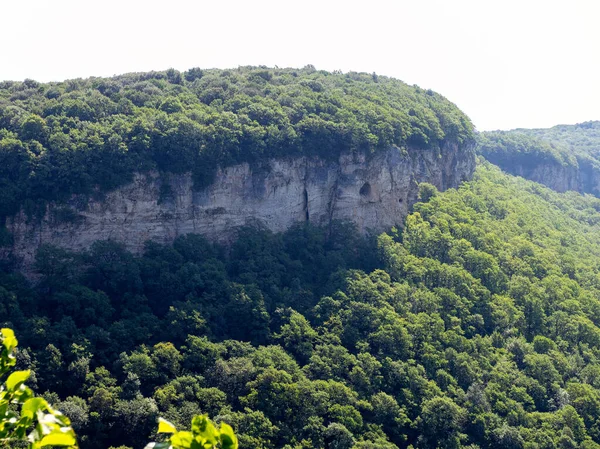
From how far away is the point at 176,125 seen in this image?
164ft

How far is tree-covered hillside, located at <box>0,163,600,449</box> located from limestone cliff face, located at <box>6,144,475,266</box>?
153cm

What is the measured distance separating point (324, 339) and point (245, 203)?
14.4m

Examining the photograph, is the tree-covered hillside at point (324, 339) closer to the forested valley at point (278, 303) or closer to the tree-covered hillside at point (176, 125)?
the forested valley at point (278, 303)

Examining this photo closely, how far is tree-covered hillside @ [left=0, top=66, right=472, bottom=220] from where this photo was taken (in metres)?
45.2

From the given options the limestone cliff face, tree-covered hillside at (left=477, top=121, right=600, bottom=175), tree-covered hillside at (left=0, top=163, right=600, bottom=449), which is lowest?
tree-covered hillside at (left=0, top=163, right=600, bottom=449)

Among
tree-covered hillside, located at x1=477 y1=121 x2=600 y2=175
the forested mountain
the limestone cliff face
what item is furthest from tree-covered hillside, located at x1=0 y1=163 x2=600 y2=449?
tree-covered hillside, located at x1=477 y1=121 x2=600 y2=175

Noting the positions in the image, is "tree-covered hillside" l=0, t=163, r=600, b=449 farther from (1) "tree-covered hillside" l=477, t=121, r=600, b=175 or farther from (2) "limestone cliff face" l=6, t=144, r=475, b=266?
(1) "tree-covered hillside" l=477, t=121, r=600, b=175

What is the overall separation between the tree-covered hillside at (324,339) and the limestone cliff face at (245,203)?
1528mm

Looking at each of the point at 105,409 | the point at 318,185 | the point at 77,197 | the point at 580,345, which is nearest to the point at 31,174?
the point at 77,197

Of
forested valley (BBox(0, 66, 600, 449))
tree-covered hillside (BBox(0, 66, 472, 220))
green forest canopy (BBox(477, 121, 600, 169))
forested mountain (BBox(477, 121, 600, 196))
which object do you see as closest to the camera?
forested valley (BBox(0, 66, 600, 449))

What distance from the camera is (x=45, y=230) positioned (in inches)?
1743

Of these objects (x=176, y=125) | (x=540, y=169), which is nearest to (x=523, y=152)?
(x=540, y=169)

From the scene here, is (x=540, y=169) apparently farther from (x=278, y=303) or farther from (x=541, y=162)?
(x=278, y=303)

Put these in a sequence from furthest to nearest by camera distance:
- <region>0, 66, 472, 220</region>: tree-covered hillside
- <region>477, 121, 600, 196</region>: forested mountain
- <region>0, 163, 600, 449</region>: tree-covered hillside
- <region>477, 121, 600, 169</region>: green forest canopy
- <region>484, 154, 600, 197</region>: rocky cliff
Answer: <region>477, 121, 600, 169</region>: green forest canopy
<region>477, 121, 600, 196</region>: forested mountain
<region>484, 154, 600, 197</region>: rocky cliff
<region>0, 66, 472, 220</region>: tree-covered hillside
<region>0, 163, 600, 449</region>: tree-covered hillside
